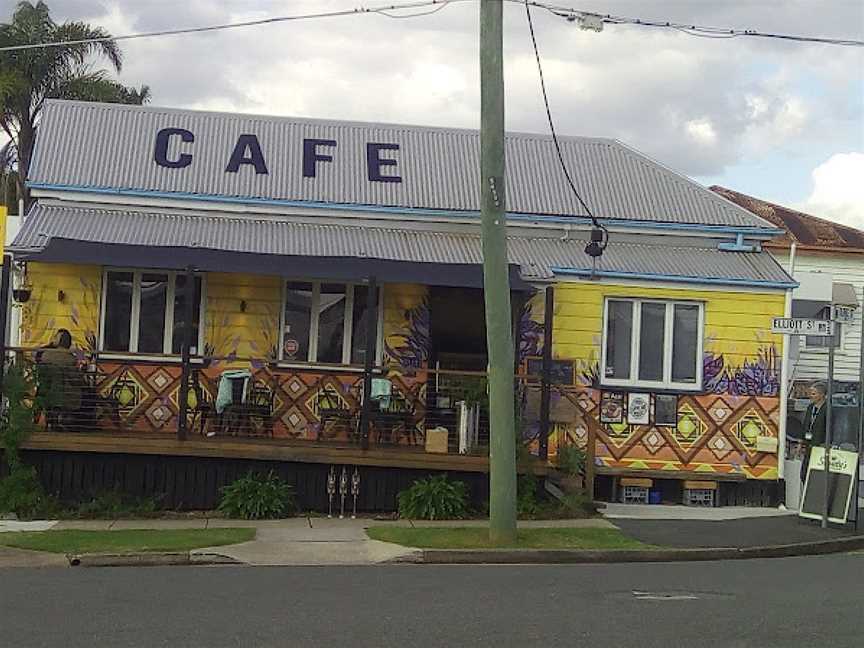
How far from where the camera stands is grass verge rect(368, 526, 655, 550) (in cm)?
1332

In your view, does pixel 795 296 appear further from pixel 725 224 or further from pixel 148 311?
pixel 148 311

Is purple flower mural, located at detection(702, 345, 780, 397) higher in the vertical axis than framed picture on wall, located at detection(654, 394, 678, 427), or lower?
higher

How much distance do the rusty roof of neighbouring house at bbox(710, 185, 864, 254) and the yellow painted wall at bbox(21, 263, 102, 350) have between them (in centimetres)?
1791

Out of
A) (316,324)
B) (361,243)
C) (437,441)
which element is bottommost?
(437,441)

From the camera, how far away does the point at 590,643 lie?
27.2 ft

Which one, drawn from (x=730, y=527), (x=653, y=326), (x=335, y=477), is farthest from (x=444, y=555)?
(x=653, y=326)

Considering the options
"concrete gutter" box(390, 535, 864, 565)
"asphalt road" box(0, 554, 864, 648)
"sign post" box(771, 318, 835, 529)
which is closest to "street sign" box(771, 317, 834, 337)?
"sign post" box(771, 318, 835, 529)

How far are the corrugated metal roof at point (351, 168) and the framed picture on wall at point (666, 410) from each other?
2.80 meters

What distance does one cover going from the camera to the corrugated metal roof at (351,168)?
60.1 feet

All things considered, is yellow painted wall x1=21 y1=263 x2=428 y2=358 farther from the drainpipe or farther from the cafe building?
the drainpipe

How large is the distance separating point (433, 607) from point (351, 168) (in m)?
10.6

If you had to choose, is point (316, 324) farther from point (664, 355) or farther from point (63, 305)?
point (664, 355)

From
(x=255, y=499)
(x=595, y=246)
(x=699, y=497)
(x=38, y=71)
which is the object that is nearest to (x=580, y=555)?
(x=255, y=499)

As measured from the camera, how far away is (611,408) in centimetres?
1769
